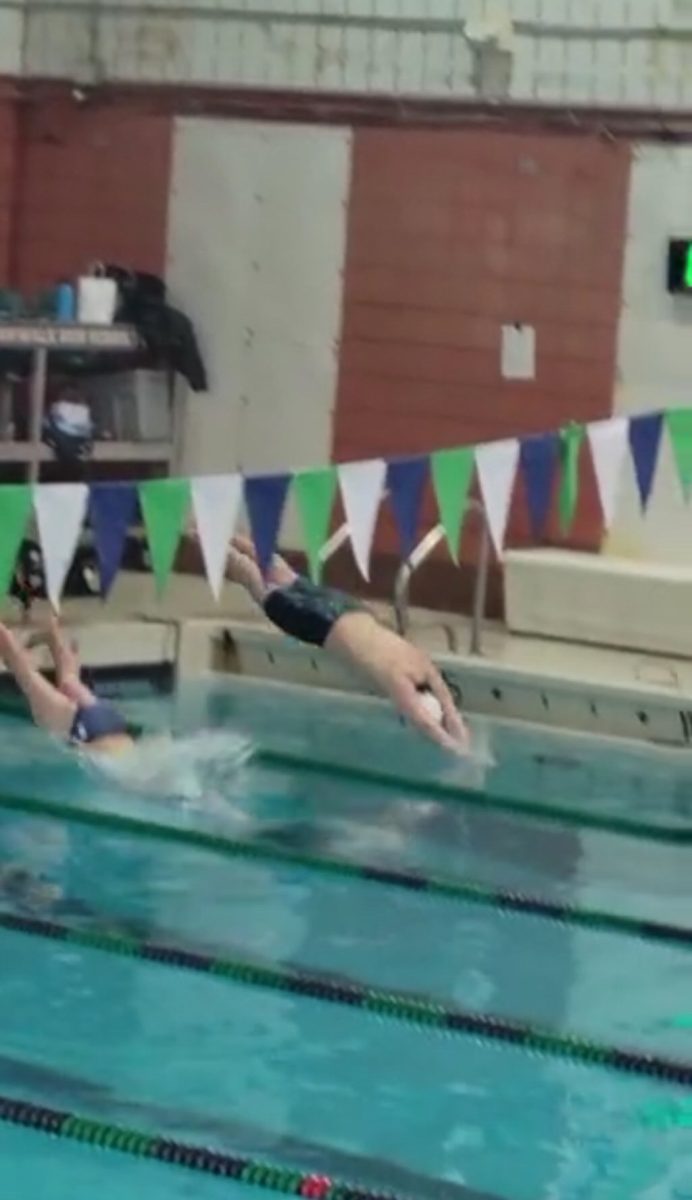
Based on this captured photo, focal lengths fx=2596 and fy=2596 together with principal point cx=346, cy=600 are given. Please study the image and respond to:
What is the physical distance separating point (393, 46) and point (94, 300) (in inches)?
72.7

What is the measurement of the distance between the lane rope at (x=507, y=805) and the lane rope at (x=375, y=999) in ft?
7.55

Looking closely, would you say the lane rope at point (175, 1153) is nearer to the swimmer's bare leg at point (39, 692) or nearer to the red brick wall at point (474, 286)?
the swimmer's bare leg at point (39, 692)

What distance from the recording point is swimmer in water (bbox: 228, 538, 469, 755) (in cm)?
777

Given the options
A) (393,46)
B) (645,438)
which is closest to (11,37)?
(393,46)

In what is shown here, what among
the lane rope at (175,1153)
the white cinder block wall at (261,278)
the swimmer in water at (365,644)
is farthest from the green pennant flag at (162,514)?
the white cinder block wall at (261,278)

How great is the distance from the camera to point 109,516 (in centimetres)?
698

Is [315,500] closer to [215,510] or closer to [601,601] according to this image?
[215,510]

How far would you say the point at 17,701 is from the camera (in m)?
10.4

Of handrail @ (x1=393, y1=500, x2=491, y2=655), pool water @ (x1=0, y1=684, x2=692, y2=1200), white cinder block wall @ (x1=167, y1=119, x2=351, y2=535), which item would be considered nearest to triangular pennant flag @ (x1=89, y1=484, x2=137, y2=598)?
pool water @ (x1=0, y1=684, x2=692, y2=1200)

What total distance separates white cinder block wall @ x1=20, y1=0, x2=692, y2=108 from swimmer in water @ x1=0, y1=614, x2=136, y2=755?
4839 mm

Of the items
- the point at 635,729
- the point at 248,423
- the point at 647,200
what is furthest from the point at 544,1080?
the point at 248,423

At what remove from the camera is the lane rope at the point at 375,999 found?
5.82 metres

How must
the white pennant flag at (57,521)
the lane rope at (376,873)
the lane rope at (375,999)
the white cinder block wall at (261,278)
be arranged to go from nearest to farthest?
1. the lane rope at (375,999)
2. the white pennant flag at (57,521)
3. the lane rope at (376,873)
4. the white cinder block wall at (261,278)

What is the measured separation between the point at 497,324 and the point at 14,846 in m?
4.92
